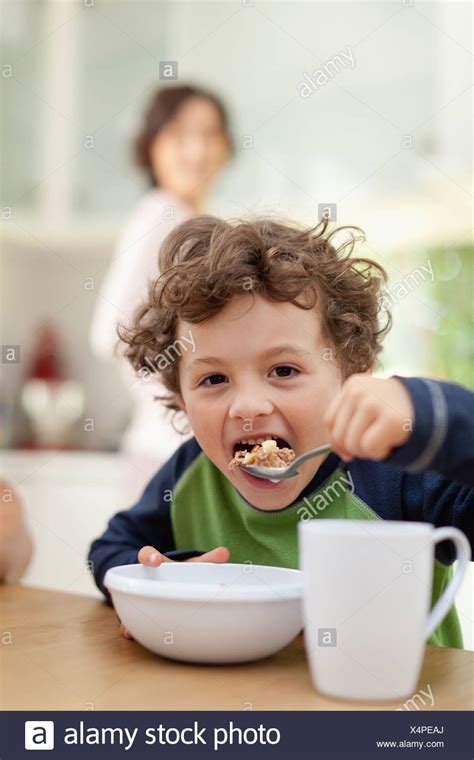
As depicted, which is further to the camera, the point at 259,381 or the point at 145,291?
the point at 145,291

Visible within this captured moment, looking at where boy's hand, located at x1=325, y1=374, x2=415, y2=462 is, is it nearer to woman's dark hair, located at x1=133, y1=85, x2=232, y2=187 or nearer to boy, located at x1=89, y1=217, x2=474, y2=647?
boy, located at x1=89, y1=217, x2=474, y2=647

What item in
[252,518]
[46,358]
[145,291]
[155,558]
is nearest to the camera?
[155,558]

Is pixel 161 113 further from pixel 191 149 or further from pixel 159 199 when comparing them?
pixel 159 199

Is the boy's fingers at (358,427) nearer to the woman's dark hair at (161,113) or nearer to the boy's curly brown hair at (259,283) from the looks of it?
the boy's curly brown hair at (259,283)

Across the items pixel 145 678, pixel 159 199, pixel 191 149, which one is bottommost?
pixel 145 678

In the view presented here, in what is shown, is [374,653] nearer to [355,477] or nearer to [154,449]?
[355,477]

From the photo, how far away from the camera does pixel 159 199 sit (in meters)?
2.20

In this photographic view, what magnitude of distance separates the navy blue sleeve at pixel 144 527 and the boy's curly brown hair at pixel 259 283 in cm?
11

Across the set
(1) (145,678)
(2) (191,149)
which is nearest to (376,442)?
(1) (145,678)

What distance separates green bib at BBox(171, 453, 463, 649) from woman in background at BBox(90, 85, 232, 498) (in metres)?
0.80

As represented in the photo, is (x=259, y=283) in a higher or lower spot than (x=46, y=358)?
higher

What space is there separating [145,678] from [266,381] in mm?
383

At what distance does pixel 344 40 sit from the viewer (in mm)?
2971

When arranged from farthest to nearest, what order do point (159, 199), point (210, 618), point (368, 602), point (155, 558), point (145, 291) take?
point (159, 199)
point (145, 291)
point (155, 558)
point (210, 618)
point (368, 602)
